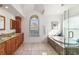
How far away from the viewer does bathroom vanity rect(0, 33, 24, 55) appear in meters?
2.58

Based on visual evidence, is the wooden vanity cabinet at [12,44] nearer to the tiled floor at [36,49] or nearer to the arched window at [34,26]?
the tiled floor at [36,49]

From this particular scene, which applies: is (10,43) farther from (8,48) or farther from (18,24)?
(18,24)

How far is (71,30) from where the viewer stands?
2635mm

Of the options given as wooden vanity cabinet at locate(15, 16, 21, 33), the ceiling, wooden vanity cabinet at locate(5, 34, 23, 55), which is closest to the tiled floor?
wooden vanity cabinet at locate(5, 34, 23, 55)

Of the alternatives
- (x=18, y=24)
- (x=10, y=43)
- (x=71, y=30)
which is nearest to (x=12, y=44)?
(x=10, y=43)

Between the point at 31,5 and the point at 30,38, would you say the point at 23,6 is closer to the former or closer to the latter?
the point at 31,5

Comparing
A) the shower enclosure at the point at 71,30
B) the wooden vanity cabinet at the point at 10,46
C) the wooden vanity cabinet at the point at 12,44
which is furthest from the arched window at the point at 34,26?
the shower enclosure at the point at 71,30

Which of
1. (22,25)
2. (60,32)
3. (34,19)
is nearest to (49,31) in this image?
(60,32)

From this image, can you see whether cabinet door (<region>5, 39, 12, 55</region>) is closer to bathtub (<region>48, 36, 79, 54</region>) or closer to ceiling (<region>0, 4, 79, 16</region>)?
ceiling (<region>0, 4, 79, 16</region>)

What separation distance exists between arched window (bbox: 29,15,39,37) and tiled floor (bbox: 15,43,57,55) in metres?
0.23

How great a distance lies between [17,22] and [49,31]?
0.68m

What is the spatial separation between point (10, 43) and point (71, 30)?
1248mm

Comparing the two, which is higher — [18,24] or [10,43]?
[18,24]
